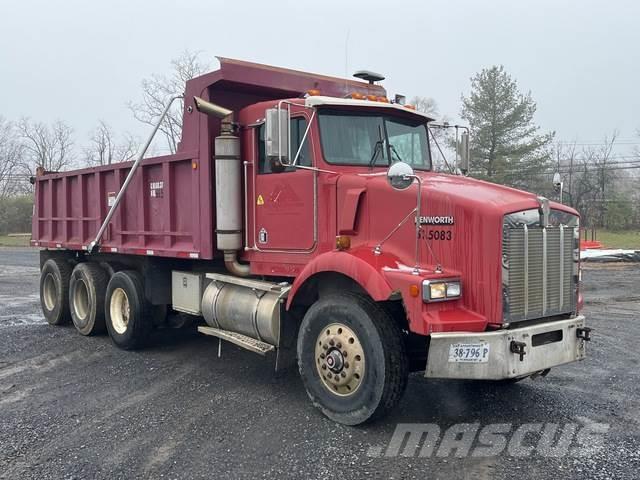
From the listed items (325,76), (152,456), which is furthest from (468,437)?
(325,76)

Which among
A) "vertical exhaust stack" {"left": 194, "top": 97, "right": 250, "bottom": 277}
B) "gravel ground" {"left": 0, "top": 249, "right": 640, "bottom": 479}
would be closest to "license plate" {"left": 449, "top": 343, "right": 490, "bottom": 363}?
"gravel ground" {"left": 0, "top": 249, "right": 640, "bottom": 479}

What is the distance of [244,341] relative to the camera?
6.25 meters

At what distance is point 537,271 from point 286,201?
247 cm

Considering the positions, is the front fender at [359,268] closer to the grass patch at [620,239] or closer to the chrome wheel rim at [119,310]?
the chrome wheel rim at [119,310]

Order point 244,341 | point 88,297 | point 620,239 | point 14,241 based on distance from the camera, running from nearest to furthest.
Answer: point 244,341
point 88,297
point 620,239
point 14,241

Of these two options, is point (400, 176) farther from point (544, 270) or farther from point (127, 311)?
point (127, 311)

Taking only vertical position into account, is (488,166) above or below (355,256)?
above

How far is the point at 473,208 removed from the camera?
469cm

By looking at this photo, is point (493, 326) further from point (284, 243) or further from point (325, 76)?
point (325, 76)

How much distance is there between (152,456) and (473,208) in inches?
119

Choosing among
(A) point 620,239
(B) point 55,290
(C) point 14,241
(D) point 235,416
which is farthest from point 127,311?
(C) point 14,241

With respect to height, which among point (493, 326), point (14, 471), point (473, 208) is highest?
point (473, 208)

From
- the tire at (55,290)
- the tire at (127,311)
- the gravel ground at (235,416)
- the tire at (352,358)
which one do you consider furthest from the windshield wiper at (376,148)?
the tire at (55,290)

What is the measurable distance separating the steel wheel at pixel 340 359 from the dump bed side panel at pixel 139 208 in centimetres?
219
